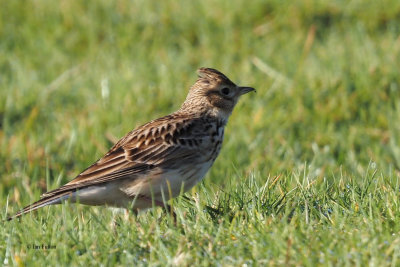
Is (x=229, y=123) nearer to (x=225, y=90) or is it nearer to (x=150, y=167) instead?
(x=225, y=90)

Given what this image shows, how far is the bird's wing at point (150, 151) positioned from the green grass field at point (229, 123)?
0.89ft

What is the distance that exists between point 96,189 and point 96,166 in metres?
0.25

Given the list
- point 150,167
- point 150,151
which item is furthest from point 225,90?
point 150,167

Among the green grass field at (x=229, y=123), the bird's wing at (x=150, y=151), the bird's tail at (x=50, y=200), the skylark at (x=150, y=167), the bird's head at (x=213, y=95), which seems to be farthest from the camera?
the bird's head at (x=213, y=95)

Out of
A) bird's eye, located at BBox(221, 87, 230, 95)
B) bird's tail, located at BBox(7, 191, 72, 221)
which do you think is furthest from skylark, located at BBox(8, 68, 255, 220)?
bird's eye, located at BBox(221, 87, 230, 95)

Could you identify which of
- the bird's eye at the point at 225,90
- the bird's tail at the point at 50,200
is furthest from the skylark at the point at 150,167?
the bird's eye at the point at 225,90

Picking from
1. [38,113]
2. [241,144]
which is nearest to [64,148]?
[38,113]

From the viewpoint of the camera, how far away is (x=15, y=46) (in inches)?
432

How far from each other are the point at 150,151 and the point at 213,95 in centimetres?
106

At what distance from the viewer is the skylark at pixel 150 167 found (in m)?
5.48

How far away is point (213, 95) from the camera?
6664 millimetres

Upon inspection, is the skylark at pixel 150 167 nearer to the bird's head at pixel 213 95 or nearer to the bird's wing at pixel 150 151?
the bird's wing at pixel 150 151

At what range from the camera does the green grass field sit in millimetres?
4352

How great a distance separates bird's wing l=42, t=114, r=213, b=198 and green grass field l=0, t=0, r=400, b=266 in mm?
271
